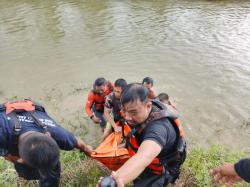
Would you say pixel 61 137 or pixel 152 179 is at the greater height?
pixel 61 137

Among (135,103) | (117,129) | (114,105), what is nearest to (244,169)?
(135,103)

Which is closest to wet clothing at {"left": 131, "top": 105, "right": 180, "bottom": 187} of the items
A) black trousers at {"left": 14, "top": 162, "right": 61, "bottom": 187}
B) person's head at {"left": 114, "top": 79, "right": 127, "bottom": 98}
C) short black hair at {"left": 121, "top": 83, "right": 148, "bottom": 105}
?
short black hair at {"left": 121, "top": 83, "right": 148, "bottom": 105}

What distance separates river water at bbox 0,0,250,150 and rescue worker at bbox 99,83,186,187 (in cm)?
286

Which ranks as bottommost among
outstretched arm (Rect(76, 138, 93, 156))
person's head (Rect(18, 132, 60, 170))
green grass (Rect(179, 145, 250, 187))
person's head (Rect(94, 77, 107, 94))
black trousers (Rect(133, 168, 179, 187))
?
green grass (Rect(179, 145, 250, 187))

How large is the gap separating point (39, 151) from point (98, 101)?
3403 millimetres

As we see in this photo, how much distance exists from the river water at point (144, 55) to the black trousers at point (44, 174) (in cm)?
277

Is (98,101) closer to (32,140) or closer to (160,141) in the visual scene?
(32,140)

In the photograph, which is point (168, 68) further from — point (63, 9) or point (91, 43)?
point (63, 9)

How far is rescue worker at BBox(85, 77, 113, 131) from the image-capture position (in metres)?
5.56

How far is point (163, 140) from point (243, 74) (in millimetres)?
6658

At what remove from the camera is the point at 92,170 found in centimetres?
410

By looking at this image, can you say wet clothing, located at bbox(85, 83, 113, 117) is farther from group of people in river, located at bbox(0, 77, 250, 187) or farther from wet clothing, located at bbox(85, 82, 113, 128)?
group of people in river, located at bbox(0, 77, 250, 187)

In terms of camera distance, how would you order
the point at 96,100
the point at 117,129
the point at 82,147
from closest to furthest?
1. the point at 82,147
2. the point at 117,129
3. the point at 96,100

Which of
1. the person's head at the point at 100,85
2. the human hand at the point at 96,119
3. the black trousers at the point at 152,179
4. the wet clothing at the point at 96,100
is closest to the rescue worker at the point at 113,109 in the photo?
the person's head at the point at 100,85
